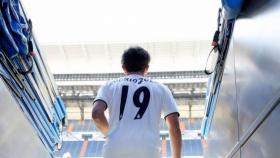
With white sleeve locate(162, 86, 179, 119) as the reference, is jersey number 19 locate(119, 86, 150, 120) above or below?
above

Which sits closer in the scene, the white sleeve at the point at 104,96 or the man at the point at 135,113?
the man at the point at 135,113

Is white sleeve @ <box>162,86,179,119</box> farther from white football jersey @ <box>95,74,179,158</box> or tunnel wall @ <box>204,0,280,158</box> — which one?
tunnel wall @ <box>204,0,280,158</box>

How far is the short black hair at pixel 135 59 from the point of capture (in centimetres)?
228

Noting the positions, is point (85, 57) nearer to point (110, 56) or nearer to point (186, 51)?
point (110, 56)

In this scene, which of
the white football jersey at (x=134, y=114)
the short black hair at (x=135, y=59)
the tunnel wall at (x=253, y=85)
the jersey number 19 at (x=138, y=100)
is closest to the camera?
the tunnel wall at (x=253, y=85)

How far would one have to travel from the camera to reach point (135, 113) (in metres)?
2.11

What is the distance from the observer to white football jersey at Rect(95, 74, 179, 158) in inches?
79.1

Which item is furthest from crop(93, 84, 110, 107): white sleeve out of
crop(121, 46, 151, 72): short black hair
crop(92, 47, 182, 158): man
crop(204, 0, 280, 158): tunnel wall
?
crop(204, 0, 280, 158): tunnel wall

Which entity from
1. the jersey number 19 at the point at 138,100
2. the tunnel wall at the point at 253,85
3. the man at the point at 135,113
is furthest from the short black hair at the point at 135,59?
the tunnel wall at the point at 253,85

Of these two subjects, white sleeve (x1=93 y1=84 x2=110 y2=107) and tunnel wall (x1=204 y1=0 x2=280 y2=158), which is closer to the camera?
tunnel wall (x1=204 y1=0 x2=280 y2=158)

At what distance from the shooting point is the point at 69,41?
8328 millimetres

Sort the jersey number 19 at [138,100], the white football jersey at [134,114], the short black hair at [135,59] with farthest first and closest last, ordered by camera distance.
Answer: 1. the short black hair at [135,59]
2. the jersey number 19 at [138,100]
3. the white football jersey at [134,114]

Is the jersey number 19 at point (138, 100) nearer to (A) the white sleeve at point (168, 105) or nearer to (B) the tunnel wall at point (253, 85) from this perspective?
(A) the white sleeve at point (168, 105)

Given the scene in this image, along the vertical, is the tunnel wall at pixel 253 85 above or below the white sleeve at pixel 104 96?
above
